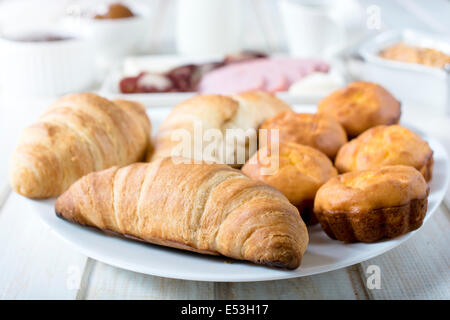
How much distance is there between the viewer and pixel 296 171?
2.58 ft

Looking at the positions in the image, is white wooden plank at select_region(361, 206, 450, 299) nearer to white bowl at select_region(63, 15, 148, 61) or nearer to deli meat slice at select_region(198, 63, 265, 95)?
deli meat slice at select_region(198, 63, 265, 95)

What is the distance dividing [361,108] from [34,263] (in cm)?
59

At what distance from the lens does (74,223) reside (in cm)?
74

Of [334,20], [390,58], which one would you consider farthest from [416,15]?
[390,58]

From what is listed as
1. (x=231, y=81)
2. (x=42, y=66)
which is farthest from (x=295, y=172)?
(x=42, y=66)

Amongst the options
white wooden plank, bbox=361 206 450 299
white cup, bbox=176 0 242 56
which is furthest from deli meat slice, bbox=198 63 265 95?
white wooden plank, bbox=361 206 450 299

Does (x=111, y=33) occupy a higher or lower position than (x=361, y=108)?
lower

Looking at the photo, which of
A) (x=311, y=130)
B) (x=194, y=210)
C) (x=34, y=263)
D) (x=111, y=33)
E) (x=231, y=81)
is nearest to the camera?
(x=194, y=210)

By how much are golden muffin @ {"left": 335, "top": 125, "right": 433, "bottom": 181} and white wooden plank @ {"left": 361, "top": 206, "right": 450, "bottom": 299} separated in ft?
0.31

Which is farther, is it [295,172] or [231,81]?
[231,81]

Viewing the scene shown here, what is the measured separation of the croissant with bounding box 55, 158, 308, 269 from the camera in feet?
2.10

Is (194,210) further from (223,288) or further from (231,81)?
(231,81)

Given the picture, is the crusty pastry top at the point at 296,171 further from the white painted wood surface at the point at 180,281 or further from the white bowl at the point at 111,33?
the white bowl at the point at 111,33
